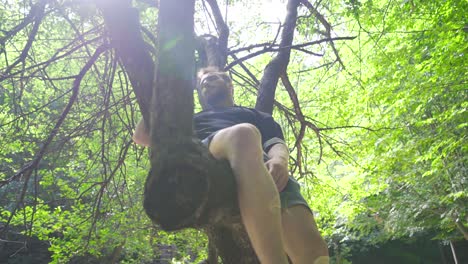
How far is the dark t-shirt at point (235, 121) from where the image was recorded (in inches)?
72.0

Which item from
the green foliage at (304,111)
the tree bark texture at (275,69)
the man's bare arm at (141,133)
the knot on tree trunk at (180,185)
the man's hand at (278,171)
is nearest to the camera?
the knot on tree trunk at (180,185)

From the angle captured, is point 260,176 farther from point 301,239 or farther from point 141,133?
Result: point 141,133

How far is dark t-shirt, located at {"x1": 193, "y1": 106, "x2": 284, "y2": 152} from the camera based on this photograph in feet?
6.00

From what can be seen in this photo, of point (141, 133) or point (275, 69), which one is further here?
point (275, 69)

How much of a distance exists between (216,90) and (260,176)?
0.92 m

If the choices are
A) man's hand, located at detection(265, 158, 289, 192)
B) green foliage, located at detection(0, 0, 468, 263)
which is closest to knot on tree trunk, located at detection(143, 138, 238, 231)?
man's hand, located at detection(265, 158, 289, 192)

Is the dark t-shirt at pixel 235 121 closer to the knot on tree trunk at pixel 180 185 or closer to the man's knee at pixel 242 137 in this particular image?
the man's knee at pixel 242 137

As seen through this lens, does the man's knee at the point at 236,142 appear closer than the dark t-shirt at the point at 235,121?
Yes

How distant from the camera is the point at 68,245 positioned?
18.8 feet

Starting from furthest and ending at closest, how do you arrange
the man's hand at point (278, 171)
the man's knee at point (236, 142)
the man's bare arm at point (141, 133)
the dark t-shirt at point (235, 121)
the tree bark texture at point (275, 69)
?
the tree bark texture at point (275, 69) → the dark t-shirt at point (235, 121) → the man's bare arm at point (141, 133) → the man's hand at point (278, 171) → the man's knee at point (236, 142)

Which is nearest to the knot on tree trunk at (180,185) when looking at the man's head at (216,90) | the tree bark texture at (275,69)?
the man's head at (216,90)

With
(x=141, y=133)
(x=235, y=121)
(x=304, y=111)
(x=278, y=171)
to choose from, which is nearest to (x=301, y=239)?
(x=278, y=171)

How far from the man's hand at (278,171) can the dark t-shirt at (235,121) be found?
0.85 feet

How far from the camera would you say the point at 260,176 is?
1235mm
